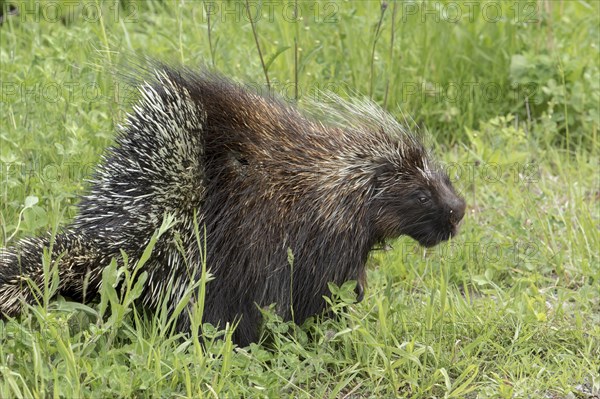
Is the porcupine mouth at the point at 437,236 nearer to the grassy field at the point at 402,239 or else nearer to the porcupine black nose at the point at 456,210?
the porcupine black nose at the point at 456,210

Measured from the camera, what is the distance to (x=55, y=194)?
3.79 meters

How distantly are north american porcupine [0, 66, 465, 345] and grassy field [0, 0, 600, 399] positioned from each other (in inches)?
5.2

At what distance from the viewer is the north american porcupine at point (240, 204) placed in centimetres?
315

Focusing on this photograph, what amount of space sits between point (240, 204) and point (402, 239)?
957mm

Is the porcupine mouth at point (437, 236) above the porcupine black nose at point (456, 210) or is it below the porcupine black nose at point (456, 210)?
below

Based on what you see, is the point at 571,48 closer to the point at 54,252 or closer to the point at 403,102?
the point at 403,102

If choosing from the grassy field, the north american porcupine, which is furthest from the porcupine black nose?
the grassy field

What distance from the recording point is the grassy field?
Answer: 2.91 m

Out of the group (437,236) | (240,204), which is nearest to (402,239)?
(437,236)

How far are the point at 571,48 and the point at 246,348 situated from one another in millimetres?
3096

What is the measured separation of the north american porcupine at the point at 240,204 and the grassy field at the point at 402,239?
0.43 feet

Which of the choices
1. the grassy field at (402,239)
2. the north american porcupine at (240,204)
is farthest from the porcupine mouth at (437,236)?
the grassy field at (402,239)

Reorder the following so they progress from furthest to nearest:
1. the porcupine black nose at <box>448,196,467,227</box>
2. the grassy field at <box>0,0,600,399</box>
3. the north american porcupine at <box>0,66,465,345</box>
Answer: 1. the porcupine black nose at <box>448,196,467,227</box>
2. the north american porcupine at <box>0,66,465,345</box>
3. the grassy field at <box>0,0,600,399</box>

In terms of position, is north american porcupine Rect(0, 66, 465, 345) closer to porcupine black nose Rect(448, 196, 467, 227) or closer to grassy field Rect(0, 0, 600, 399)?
porcupine black nose Rect(448, 196, 467, 227)
